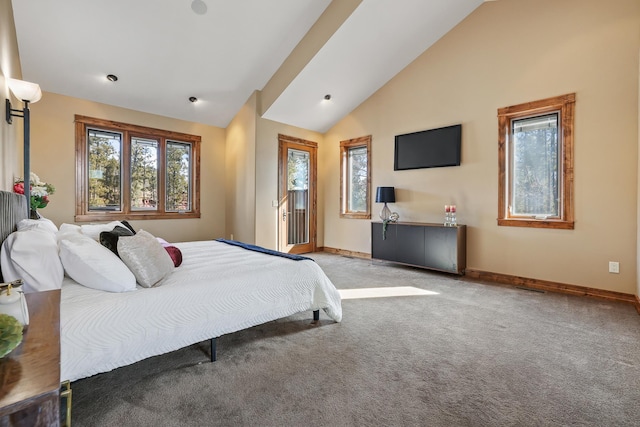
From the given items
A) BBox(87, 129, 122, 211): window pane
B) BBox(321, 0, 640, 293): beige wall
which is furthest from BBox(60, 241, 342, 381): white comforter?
BBox(87, 129, 122, 211): window pane

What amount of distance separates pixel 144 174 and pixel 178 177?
58 cm

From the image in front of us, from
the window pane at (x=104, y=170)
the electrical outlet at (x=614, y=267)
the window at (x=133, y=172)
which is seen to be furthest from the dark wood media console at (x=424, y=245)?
the window pane at (x=104, y=170)

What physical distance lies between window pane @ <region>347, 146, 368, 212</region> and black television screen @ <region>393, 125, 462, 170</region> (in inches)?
33.0

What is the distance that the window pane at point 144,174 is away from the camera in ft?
17.1

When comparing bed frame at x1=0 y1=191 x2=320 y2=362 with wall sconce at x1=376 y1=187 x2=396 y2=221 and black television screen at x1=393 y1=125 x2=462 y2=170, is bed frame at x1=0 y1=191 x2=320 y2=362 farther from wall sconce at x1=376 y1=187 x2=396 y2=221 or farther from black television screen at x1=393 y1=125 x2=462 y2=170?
black television screen at x1=393 y1=125 x2=462 y2=170

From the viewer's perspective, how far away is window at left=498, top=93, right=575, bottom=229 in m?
3.66

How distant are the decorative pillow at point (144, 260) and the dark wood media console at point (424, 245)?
364cm

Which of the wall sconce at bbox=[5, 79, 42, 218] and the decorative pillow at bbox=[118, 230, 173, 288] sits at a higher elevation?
the wall sconce at bbox=[5, 79, 42, 218]

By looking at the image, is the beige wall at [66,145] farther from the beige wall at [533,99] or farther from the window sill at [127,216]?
the beige wall at [533,99]

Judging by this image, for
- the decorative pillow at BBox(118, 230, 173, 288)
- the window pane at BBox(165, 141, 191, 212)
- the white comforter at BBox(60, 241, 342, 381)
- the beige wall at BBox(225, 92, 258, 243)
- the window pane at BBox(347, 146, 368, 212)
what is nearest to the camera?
the white comforter at BBox(60, 241, 342, 381)

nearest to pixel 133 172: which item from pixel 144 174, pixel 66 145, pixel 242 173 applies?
pixel 144 174

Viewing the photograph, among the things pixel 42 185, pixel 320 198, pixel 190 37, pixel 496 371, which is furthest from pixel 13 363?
pixel 320 198

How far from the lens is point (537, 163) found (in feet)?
12.9

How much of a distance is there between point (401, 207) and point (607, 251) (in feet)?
8.80
